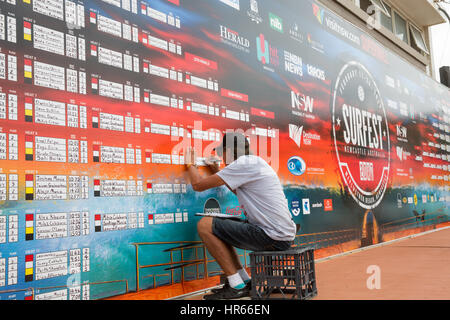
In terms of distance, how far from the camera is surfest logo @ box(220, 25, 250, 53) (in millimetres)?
3398

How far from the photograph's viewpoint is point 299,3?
444 centimetres

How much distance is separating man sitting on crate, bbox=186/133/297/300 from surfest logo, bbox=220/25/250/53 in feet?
3.93

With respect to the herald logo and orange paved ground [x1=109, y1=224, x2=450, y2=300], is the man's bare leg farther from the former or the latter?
the herald logo

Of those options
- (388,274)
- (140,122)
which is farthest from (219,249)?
(388,274)

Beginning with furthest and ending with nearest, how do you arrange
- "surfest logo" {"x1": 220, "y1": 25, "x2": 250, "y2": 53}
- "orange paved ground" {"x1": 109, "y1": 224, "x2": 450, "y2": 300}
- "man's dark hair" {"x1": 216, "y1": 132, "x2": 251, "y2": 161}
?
"surfest logo" {"x1": 220, "y1": 25, "x2": 250, "y2": 53}
"man's dark hair" {"x1": 216, "y1": 132, "x2": 251, "y2": 161}
"orange paved ground" {"x1": 109, "y1": 224, "x2": 450, "y2": 300}

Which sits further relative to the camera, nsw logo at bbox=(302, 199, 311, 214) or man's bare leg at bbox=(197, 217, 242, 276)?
nsw logo at bbox=(302, 199, 311, 214)

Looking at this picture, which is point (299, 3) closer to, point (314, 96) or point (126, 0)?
point (314, 96)

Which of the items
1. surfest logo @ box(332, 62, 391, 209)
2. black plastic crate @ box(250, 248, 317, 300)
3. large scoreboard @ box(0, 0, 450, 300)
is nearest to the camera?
large scoreboard @ box(0, 0, 450, 300)

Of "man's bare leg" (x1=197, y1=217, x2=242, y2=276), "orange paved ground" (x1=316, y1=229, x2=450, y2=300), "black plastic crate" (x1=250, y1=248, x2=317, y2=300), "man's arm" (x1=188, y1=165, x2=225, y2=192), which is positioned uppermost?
"man's arm" (x1=188, y1=165, x2=225, y2=192)

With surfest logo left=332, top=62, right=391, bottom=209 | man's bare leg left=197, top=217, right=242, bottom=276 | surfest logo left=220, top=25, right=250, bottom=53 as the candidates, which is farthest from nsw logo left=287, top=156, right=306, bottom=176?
man's bare leg left=197, top=217, right=242, bottom=276

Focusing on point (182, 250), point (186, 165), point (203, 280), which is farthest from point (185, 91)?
point (203, 280)

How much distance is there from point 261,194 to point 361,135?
3059 millimetres

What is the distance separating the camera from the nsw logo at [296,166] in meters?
4.00
